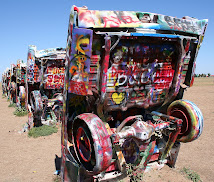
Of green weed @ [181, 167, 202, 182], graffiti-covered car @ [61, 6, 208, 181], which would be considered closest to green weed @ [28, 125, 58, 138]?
graffiti-covered car @ [61, 6, 208, 181]

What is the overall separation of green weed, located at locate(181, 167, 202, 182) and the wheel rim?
89.2 inches

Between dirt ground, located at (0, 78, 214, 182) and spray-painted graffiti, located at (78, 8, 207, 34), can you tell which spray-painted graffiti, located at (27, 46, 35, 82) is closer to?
dirt ground, located at (0, 78, 214, 182)

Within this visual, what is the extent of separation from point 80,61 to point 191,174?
10.3 ft

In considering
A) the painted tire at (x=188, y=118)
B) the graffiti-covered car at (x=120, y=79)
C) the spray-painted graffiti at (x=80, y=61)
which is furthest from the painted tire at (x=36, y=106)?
the painted tire at (x=188, y=118)

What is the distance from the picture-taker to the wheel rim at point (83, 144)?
2730 millimetres

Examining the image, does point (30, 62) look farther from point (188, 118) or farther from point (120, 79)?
point (188, 118)

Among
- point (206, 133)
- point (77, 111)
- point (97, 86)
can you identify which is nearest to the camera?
point (97, 86)

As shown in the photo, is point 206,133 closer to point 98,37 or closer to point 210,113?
point 210,113

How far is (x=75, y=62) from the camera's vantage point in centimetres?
259

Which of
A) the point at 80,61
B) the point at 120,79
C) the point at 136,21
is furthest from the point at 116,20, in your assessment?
the point at 120,79

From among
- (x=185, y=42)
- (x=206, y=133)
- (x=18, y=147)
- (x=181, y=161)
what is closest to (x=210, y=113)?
(x=206, y=133)

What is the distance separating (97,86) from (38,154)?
11.3 ft

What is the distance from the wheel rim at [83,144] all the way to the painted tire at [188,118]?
1.74m

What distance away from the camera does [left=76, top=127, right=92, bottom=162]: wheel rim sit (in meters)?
2.73
